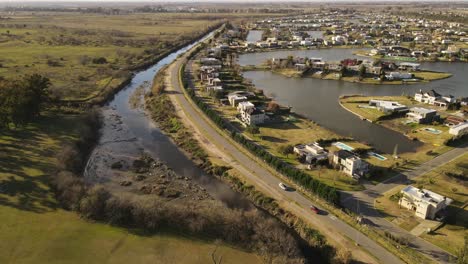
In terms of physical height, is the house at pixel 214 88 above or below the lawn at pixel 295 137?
above

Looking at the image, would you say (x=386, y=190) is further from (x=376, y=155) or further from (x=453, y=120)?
(x=453, y=120)

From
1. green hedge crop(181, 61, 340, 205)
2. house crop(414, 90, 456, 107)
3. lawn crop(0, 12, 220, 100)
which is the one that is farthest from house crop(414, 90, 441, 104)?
lawn crop(0, 12, 220, 100)

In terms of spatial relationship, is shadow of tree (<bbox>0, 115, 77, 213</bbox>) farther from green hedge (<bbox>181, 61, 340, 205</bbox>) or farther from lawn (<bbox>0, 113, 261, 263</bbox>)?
green hedge (<bbox>181, 61, 340, 205</bbox>)

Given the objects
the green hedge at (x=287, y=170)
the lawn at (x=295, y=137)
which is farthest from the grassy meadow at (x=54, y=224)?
the lawn at (x=295, y=137)

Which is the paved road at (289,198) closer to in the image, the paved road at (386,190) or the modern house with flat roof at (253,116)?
the paved road at (386,190)

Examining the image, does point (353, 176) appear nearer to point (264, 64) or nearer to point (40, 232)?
point (40, 232)
